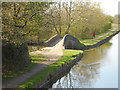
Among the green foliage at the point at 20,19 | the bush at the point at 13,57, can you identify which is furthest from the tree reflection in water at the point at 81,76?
the green foliage at the point at 20,19

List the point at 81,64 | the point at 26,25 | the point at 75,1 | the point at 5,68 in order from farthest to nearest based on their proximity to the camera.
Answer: the point at 75,1 → the point at 81,64 → the point at 26,25 → the point at 5,68

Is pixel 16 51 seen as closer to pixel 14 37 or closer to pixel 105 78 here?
pixel 14 37

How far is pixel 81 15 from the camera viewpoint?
35.7 metres

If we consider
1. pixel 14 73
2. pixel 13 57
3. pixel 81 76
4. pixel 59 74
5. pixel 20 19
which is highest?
pixel 20 19

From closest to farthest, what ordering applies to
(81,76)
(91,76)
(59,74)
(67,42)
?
(59,74)
(91,76)
(81,76)
(67,42)

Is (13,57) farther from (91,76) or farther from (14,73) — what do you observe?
(91,76)

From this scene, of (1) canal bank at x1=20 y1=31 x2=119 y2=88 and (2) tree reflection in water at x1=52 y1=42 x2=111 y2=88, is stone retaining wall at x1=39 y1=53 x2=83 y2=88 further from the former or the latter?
(2) tree reflection in water at x1=52 y1=42 x2=111 y2=88

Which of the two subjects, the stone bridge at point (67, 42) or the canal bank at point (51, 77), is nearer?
the canal bank at point (51, 77)

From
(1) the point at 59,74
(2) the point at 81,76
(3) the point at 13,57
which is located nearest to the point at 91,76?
(2) the point at 81,76

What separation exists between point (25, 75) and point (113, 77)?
276 inches

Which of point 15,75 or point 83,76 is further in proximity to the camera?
point 83,76

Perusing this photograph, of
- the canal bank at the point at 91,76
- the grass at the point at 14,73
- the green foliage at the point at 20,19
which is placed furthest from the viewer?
the canal bank at the point at 91,76

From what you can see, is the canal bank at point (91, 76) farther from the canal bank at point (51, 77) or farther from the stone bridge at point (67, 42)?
the stone bridge at point (67, 42)

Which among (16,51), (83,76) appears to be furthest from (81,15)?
(16,51)
